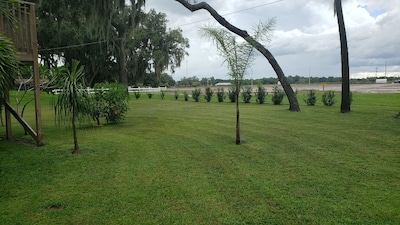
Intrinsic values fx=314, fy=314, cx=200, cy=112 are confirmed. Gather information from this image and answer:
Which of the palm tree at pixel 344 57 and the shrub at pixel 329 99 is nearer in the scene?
the palm tree at pixel 344 57

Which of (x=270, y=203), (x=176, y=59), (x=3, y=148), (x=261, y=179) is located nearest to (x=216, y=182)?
(x=261, y=179)

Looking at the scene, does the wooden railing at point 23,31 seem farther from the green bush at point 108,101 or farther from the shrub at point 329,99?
the shrub at point 329,99

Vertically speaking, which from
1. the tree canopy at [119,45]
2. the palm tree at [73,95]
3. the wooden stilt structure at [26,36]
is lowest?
the palm tree at [73,95]

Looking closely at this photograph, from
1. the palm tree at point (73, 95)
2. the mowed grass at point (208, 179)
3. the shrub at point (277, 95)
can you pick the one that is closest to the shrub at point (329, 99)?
the shrub at point (277, 95)

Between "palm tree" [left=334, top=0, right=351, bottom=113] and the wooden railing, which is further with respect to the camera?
"palm tree" [left=334, top=0, right=351, bottom=113]

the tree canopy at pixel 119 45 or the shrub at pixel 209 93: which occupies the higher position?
the tree canopy at pixel 119 45

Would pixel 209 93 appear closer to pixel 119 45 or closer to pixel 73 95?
pixel 119 45

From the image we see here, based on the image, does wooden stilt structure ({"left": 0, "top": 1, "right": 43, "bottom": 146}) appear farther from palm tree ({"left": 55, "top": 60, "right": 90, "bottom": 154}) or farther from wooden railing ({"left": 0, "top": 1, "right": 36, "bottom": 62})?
palm tree ({"left": 55, "top": 60, "right": 90, "bottom": 154})

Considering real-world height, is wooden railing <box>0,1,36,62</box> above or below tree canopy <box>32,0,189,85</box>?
below

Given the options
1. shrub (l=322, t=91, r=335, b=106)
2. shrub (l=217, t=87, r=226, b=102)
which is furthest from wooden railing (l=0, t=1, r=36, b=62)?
shrub (l=217, t=87, r=226, b=102)

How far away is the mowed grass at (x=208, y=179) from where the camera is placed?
337 cm

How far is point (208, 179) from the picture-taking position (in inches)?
176

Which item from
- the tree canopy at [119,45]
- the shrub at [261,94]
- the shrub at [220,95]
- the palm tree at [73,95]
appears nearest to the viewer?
the palm tree at [73,95]

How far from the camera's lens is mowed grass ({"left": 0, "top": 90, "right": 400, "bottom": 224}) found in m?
3.37
